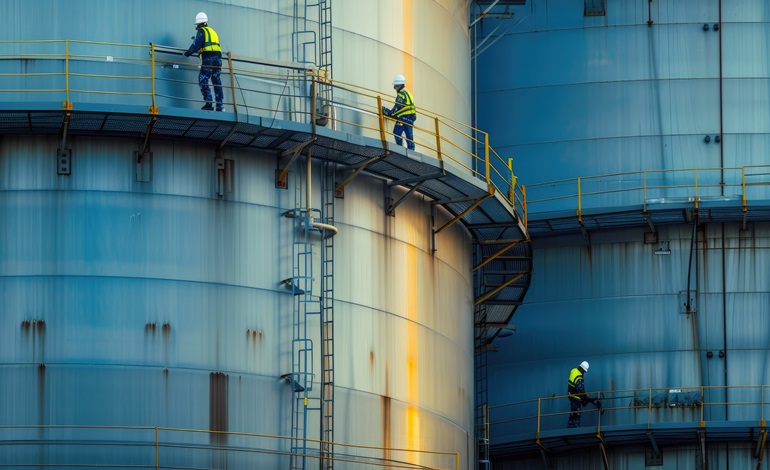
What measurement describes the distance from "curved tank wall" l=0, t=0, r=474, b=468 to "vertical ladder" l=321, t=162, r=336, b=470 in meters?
0.20

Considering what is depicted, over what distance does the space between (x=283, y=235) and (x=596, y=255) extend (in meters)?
12.9

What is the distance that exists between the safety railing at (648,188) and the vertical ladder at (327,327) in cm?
1080

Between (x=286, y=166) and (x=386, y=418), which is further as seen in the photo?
(x=386, y=418)

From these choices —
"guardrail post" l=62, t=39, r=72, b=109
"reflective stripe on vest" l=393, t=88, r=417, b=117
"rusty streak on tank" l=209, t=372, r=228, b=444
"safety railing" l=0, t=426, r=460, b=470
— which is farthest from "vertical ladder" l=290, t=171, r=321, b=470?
"guardrail post" l=62, t=39, r=72, b=109

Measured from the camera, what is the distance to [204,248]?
31.2 meters

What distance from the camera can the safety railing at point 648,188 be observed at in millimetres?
42688

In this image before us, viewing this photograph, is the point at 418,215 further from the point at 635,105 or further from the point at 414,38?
the point at 635,105

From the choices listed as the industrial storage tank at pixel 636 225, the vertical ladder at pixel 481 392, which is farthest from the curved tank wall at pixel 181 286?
the industrial storage tank at pixel 636 225

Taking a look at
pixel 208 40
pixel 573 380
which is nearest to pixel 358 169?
pixel 208 40

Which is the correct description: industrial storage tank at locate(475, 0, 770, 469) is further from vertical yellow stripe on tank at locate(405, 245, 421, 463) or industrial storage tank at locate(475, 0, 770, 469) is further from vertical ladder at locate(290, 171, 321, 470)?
vertical ladder at locate(290, 171, 321, 470)

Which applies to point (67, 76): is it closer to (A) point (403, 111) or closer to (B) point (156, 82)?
(B) point (156, 82)

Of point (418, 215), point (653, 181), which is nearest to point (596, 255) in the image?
point (653, 181)

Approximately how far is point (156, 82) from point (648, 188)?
14.9 meters

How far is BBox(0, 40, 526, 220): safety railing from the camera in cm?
3123
